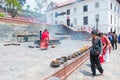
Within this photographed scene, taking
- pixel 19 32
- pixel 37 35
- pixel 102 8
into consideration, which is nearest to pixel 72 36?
pixel 37 35

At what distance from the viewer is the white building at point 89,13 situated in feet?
101

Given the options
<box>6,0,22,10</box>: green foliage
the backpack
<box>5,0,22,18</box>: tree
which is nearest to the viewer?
the backpack

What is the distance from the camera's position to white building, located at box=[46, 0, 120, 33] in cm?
3084

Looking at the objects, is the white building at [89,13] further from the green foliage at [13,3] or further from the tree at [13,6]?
the green foliage at [13,3]

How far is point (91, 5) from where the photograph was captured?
33250 mm

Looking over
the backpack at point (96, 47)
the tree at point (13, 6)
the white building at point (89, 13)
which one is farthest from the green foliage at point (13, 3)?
the backpack at point (96, 47)

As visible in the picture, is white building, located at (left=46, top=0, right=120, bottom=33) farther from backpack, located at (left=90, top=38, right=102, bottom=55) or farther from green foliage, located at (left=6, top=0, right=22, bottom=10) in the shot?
backpack, located at (left=90, top=38, right=102, bottom=55)

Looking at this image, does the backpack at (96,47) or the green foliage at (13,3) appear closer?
the backpack at (96,47)

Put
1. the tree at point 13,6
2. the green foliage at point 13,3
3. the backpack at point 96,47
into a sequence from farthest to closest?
1. the tree at point 13,6
2. the green foliage at point 13,3
3. the backpack at point 96,47

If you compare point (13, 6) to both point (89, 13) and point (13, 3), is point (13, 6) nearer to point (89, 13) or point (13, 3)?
point (13, 3)

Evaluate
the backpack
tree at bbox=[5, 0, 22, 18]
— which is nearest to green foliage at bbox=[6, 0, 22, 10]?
tree at bbox=[5, 0, 22, 18]

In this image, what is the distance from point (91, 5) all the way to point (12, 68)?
29.6 meters

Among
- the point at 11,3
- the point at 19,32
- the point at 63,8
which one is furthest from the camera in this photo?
the point at 63,8

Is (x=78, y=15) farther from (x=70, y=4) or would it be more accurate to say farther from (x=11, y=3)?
(x=11, y=3)
